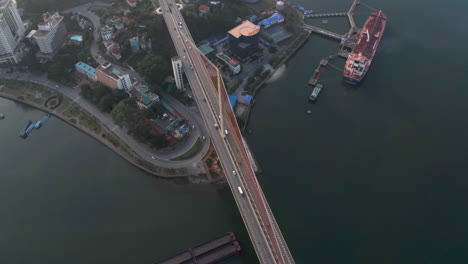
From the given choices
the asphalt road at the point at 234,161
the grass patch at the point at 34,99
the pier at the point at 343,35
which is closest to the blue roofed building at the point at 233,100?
the asphalt road at the point at 234,161

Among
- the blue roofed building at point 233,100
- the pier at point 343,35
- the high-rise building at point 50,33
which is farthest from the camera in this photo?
the pier at point 343,35

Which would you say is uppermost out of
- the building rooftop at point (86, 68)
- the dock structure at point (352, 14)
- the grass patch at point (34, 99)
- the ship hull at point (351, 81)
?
the dock structure at point (352, 14)

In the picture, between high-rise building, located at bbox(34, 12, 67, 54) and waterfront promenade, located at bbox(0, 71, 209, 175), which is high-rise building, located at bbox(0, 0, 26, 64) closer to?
high-rise building, located at bbox(34, 12, 67, 54)

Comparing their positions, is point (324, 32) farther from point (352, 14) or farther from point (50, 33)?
point (50, 33)

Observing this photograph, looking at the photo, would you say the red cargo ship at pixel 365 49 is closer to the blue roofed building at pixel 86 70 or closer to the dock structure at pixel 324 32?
the dock structure at pixel 324 32

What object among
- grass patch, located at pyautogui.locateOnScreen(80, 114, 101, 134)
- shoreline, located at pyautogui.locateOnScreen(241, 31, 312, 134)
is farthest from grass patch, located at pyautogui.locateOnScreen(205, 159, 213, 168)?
grass patch, located at pyautogui.locateOnScreen(80, 114, 101, 134)

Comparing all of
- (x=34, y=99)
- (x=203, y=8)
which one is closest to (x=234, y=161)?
(x=34, y=99)
